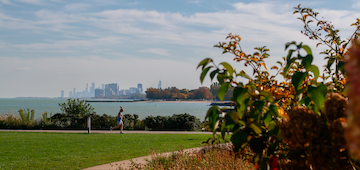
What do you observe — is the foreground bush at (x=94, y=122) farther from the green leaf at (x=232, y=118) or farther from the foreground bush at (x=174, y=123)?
the green leaf at (x=232, y=118)

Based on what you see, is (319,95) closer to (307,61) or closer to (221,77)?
(307,61)

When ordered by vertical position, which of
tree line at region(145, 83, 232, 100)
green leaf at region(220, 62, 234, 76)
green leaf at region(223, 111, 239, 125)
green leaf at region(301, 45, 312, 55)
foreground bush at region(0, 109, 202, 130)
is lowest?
foreground bush at region(0, 109, 202, 130)

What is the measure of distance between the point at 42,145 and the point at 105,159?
4527 millimetres

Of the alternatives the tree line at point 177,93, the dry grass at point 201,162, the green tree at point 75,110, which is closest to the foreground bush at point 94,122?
the green tree at point 75,110

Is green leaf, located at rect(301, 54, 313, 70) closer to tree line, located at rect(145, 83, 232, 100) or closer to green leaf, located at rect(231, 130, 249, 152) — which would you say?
green leaf, located at rect(231, 130, 249, 152)

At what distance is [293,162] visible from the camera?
162 cm

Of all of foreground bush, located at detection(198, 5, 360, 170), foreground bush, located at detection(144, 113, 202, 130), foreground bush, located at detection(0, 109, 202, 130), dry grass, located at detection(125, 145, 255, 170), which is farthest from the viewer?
foreground bush, located at detection(144, 113, 202, 130)

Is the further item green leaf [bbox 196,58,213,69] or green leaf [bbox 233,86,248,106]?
green leaf [bbox 196,58,213,69]

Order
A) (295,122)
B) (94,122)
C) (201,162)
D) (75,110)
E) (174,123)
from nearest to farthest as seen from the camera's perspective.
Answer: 1. (295,122)
2. (201,162)
3. (174,123)
4. (94,122)
5. (75,110)

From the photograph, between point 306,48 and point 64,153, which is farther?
point 64,153

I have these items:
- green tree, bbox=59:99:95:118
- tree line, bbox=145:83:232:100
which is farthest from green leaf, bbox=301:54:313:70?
tree line, bbox=145:83:232:100

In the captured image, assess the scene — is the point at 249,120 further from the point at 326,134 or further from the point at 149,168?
the point at 149,168

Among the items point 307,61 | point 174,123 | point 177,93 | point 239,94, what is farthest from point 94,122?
point 177,93

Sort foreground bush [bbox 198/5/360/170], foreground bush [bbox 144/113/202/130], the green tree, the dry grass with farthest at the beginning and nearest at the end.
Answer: the green tree → foreground bush [bbox 144/113/202/130] → the dry grass → foreground bush [bbox 198/5/360/170]
